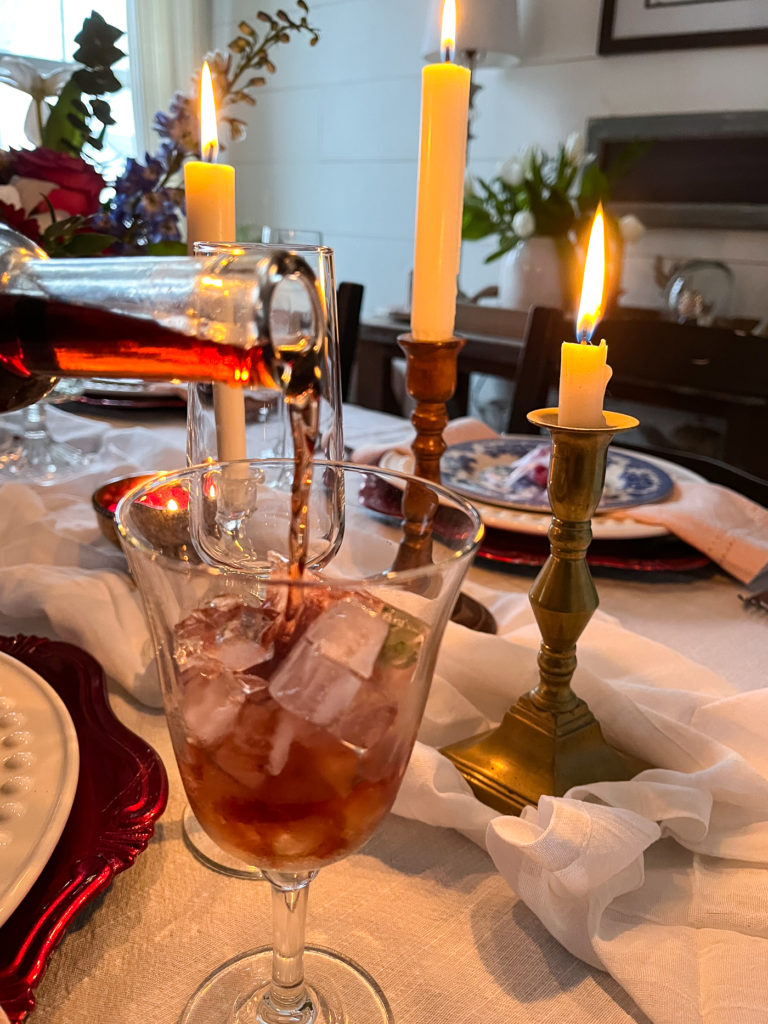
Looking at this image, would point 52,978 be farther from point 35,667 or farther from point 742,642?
point 742,642

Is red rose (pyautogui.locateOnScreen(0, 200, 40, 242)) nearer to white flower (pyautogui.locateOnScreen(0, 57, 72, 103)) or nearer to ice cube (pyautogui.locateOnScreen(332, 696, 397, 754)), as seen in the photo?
white flower (pyautogui.locateOnScreen(0, 57, 72, 103))

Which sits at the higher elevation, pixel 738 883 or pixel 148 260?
pixel 148 260

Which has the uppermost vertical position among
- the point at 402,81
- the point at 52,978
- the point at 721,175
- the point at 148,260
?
the point at 402,81

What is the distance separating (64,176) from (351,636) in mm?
759

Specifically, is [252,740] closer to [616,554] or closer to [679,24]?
[616,554]

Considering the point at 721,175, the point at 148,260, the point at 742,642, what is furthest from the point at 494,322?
the point at 148,260

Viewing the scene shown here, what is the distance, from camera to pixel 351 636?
1.07 ft

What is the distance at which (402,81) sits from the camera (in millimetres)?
2904

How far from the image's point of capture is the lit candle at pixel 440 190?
528 millimetres

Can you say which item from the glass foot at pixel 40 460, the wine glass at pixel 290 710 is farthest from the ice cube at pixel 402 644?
the glass foot at pixel 40 460

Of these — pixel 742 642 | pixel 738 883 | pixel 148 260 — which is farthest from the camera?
pixel 742 642

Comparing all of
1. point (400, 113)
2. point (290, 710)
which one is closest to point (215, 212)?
point (290, 710)

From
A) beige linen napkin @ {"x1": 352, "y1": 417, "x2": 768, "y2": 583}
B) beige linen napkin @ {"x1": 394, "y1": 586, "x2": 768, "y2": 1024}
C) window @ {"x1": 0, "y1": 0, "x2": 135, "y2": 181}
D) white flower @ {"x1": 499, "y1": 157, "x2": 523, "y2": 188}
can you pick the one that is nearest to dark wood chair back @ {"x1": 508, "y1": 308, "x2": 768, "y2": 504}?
white flower @ {"x1": 499, "y1": 157, "x2": 523, "y2": 188}

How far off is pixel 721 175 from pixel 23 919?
89.4 inches
